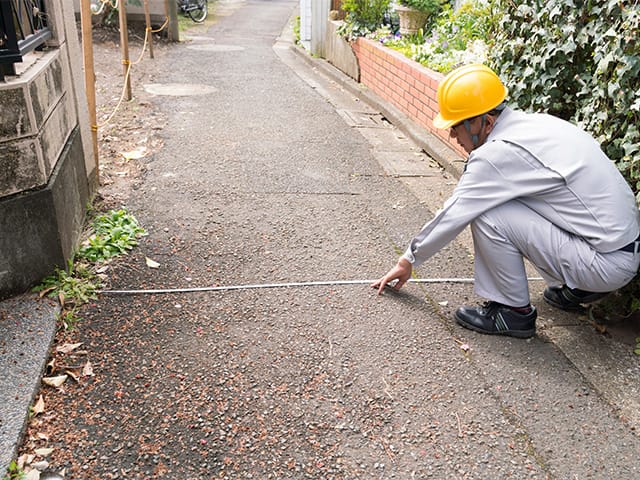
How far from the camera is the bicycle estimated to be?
1780 centimetres

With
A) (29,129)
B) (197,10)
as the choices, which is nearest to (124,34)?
(29,129)

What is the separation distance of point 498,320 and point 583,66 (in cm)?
183

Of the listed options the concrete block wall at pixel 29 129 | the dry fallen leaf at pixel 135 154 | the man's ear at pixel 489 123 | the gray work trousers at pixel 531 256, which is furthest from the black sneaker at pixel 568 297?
the dry fallen leaf at pixel 135 154

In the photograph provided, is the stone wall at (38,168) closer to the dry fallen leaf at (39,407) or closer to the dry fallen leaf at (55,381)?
the dry fallen leaf at (55,381)

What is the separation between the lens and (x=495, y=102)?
294 centimetres

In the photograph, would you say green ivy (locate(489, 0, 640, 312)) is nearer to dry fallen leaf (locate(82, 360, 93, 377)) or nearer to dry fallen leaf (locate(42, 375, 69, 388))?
dry fallen leaf (locate(82, 360, 93, 377))

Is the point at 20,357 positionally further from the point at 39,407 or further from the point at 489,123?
the point at 489,123

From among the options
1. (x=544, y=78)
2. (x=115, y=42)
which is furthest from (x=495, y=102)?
(x=115, y=42)

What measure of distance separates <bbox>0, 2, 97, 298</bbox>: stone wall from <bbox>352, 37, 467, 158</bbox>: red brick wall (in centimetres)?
373

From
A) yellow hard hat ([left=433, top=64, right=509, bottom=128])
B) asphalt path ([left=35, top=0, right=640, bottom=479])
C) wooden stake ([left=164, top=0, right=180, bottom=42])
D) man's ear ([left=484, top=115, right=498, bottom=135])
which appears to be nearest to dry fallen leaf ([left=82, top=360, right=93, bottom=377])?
asphalt path ([left=35, top=0, right=640, bottom=479])

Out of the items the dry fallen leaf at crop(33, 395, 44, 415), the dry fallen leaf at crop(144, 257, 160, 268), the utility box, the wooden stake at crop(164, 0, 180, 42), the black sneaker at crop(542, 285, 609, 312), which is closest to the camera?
the dry fallen leaf at crop(33, 395, 44, 415)

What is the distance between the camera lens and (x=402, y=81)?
23.6 feet

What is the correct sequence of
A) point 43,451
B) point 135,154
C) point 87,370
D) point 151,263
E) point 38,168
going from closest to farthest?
point 43,451 → point 87,370 → point 38,168 → point 151,263 → point 135,154

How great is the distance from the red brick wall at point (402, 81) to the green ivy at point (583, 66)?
1539 mm
